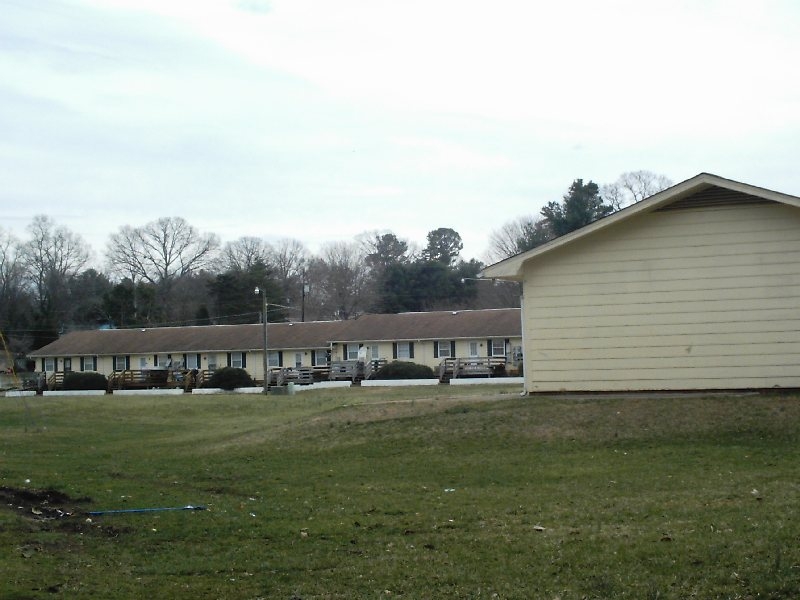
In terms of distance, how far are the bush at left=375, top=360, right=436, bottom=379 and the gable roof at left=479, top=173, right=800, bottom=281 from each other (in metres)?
33.1

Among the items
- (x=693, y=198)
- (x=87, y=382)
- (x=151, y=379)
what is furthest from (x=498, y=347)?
(x=693, y=198)

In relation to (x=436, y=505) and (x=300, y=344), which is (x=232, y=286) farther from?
(x=436, y=505)

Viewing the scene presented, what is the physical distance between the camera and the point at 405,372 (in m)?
55.0

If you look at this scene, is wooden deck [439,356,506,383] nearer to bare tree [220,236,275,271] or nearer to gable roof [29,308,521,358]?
gable roof [29,308,521,358]

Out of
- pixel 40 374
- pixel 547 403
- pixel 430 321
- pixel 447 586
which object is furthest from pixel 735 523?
pixel 40 374

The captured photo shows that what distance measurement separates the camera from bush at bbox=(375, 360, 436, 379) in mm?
54844

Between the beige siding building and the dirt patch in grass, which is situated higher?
the beige siding building

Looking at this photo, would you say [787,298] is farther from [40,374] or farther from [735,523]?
[40,374]

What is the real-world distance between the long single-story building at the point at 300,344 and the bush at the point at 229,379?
26.2 feet

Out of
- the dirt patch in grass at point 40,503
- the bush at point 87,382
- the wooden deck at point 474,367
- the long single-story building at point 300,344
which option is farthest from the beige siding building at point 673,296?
the bush at point 87,382

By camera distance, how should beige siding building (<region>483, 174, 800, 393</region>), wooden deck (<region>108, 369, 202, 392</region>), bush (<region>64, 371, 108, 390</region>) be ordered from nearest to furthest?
beige siding building (<region>483, 174, 800, 393</region>)
bush (<region>64, 371, 108, 390</region>)
wooden deck (<region>108, 369, 202, 392</region>)

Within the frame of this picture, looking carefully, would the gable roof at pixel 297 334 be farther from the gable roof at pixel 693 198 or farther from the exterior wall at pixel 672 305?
the gable roof at pixel 693 198

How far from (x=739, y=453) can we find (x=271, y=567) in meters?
9.03

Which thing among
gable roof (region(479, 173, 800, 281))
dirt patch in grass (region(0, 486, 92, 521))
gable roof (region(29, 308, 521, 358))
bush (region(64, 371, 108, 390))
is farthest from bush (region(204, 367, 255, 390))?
dirt patch in grass (region(0, 486, 92, 521))
